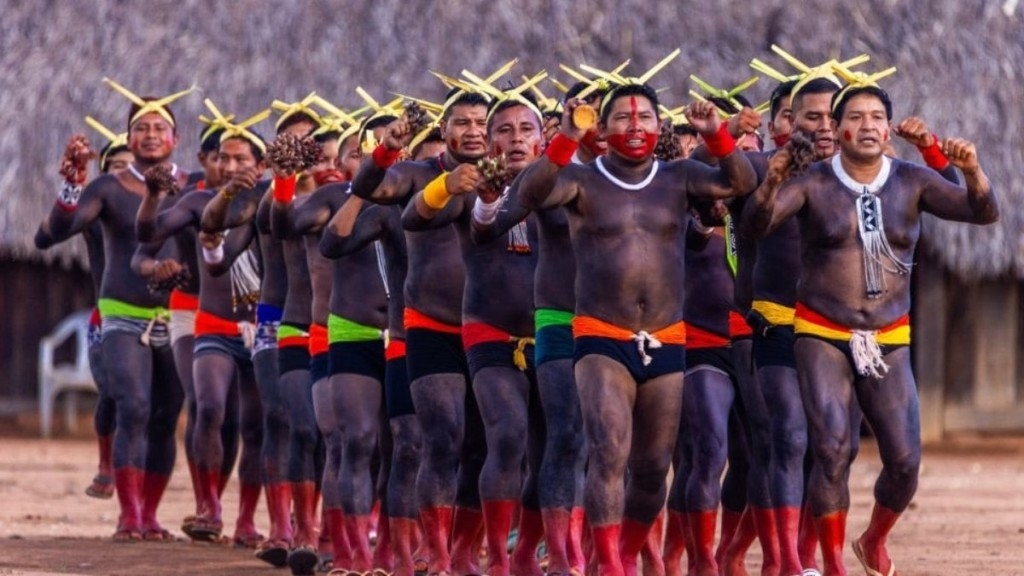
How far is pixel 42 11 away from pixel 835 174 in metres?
14.8

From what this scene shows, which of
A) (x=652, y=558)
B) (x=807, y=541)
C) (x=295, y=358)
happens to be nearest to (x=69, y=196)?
(x=295, y=358)

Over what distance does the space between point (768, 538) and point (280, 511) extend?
322cm

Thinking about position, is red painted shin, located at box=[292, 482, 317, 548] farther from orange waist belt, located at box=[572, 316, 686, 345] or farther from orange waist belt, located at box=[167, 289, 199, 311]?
orange waist belt, located at box=[572, 316, 686, 345]

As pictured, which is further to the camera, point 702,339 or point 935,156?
point 702,339

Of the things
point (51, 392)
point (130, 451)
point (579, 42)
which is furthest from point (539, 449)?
point (51, 392)

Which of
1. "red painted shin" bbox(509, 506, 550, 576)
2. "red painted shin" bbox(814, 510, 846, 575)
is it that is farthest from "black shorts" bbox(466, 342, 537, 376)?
"red painted shin" bbox(814, 510, 846, 575)

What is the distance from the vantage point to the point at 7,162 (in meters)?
23.5

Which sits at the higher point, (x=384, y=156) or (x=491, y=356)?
(x=384, y=156)

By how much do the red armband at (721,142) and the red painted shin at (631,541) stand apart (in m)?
1.61

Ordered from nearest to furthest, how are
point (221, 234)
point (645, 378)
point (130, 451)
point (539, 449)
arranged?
1. point (645, 378)
2. point (539, 449)
3. point (221, 234)
4. point (130, 451)

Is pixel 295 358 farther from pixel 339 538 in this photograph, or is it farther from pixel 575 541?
pixel 575 541

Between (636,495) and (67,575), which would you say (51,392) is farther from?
(636,495)

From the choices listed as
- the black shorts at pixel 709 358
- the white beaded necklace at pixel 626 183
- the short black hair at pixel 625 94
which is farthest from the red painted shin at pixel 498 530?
the short black hair at pixel 625 94

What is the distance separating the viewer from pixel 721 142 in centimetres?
1028
